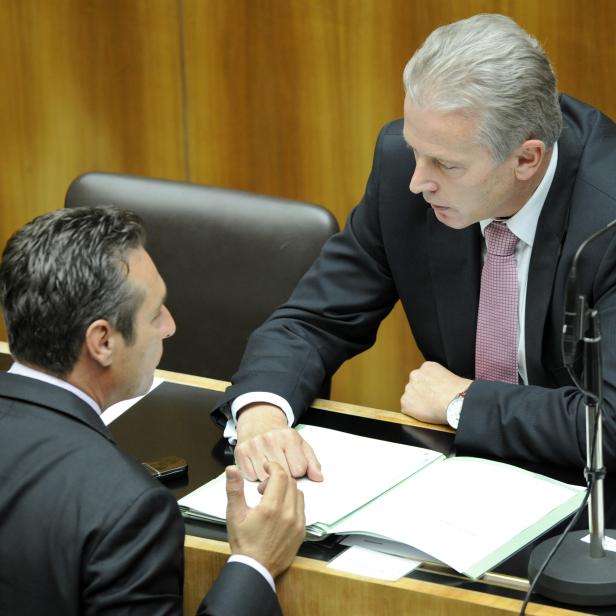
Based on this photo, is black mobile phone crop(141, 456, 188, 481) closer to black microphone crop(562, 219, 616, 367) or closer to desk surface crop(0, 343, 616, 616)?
desk surface crop(0, 343, 616, 616)

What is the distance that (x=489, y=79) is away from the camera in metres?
2.28

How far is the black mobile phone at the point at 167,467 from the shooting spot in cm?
221

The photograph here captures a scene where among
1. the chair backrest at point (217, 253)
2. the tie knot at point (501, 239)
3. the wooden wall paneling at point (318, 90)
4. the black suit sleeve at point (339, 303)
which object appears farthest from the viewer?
the wooden wall paneling at point (318, 90)

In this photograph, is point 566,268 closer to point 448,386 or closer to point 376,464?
point 448,386

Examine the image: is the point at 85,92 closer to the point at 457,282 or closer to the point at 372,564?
the point at 457,282

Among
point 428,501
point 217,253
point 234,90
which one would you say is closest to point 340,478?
point 428,501

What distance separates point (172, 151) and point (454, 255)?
1.79m

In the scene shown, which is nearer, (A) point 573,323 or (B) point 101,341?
(A) point 573,323

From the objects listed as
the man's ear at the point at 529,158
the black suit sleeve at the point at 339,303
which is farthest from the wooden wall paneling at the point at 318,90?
the man's ear at the point at 529,158

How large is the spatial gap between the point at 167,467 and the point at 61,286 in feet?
1.89

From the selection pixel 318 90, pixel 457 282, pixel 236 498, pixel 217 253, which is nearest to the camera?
pixel 236 498

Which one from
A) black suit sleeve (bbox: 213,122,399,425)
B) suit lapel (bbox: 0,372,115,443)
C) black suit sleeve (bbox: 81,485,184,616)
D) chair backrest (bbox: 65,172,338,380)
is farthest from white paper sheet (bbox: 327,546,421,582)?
chair backrest (bbox: 65,172,338,380)

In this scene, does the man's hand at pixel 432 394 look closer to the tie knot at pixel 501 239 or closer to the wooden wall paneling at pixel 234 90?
the tie knot at pixel 501 239

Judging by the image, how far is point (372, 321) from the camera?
9.05 feet
